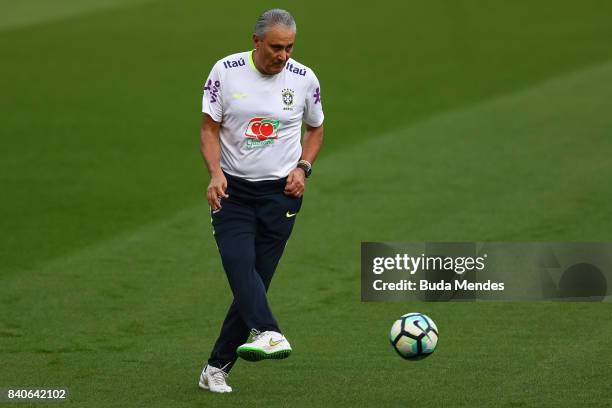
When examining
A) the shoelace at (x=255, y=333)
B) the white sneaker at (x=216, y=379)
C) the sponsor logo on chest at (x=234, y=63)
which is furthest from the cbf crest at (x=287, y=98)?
the white sneaker at (x=216, y=379)

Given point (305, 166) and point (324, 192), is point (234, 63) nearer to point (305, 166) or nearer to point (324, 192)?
point (305, 166)

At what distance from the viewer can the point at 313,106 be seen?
768cm

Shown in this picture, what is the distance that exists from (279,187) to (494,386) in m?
1.96

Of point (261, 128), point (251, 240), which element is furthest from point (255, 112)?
point (251, 240)

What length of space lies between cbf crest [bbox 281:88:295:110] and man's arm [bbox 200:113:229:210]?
435 mm

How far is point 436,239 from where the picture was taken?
40.3 ft

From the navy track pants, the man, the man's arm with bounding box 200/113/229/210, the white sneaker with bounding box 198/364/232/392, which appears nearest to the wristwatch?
the man

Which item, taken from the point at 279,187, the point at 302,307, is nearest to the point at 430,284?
the point at 302,307

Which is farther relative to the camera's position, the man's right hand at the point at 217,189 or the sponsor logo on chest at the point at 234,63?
the sponsor logo on chest at the point at 234,63

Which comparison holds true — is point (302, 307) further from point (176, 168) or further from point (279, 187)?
point (176, 168)

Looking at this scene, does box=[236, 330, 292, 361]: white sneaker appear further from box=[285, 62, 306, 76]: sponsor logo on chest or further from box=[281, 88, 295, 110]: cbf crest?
box=[285, 62, 306, 76]: sponsor logo on chest

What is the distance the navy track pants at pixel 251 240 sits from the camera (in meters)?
7.43

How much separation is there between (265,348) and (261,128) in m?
1.36

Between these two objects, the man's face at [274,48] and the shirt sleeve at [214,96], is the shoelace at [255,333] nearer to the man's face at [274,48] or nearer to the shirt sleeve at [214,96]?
the shirt sleeve at [214,96]
